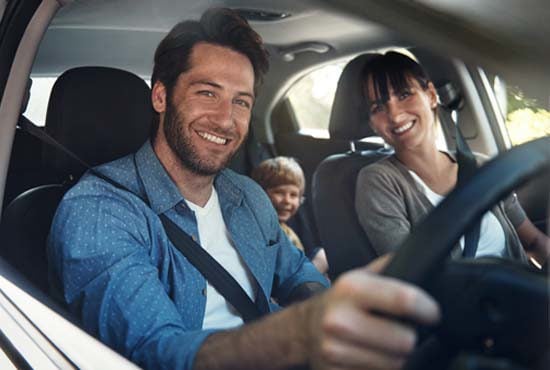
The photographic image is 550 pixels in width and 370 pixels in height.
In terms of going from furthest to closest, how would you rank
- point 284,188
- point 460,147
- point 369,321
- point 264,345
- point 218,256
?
1. point 284,188
2. point 218,256
3. point 460,147
4. point 264,345
5. point 369,321

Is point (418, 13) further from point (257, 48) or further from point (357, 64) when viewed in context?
point (257, 48)

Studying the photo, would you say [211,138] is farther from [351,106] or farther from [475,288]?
[475,288]

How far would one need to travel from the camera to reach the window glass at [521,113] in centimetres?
96

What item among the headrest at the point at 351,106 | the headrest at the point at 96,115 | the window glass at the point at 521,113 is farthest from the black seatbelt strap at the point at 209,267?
the window glass at the point at 521,113

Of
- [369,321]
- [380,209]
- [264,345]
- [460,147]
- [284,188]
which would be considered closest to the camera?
[369,321]

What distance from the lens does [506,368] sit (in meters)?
0.77


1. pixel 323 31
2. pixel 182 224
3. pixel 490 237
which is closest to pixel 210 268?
pixel 182 224

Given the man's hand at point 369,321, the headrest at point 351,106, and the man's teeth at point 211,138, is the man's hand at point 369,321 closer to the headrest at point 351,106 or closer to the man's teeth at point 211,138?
the headrest at point 351,106

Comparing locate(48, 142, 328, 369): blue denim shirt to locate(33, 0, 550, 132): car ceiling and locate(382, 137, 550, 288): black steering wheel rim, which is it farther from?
Answer: locate(382, 137, 550, 288): black steering wheel rim

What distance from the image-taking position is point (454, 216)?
32.5 inches

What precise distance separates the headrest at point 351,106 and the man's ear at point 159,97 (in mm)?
369

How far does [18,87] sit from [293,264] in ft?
2.37

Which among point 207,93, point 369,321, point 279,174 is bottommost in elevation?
point 279,174

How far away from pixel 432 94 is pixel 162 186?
23.7 inches
